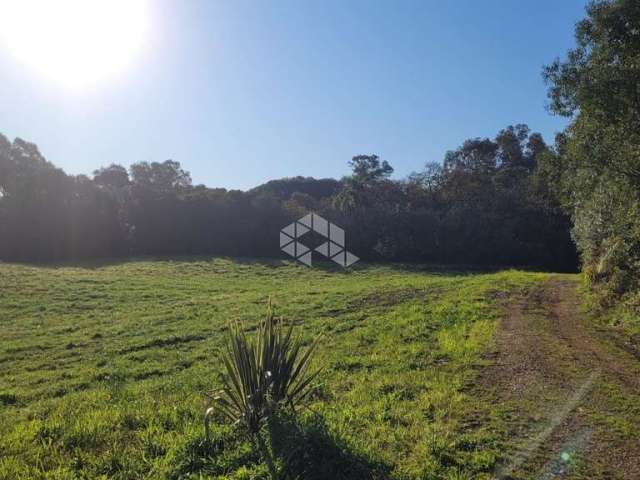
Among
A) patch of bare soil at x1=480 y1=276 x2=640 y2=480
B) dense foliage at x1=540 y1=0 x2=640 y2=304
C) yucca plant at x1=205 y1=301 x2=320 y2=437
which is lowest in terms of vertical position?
patch of bare soil at x1=480 y1=276 x2=640 y2=480

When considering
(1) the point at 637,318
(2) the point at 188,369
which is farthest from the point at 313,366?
(1) the point at 637,318

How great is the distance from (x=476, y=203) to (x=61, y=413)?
1643 inches

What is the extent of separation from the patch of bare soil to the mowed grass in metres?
0.36

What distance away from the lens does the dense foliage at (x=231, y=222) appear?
3638 centimetres

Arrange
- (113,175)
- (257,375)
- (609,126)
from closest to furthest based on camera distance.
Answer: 1. (257,375)
2. (609,126)
3. (113,175)

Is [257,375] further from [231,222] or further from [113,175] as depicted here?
[113,175]

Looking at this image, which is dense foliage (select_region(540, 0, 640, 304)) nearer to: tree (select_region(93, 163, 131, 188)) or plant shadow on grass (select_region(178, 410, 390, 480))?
plant shadow on grass (select_region(178, 410, 390, 480))

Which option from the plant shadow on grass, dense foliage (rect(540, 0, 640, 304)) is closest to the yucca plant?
the plant shadow on grass

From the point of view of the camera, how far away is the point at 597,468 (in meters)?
3.42

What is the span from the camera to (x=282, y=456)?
3.67 m

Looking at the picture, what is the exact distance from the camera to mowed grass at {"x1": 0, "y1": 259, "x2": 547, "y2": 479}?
3750 millimetres

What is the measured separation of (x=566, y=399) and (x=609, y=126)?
693 cm

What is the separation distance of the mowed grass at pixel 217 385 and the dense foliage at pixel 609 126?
358 cm

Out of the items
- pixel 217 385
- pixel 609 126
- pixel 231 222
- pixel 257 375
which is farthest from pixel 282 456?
pixel 231 222
